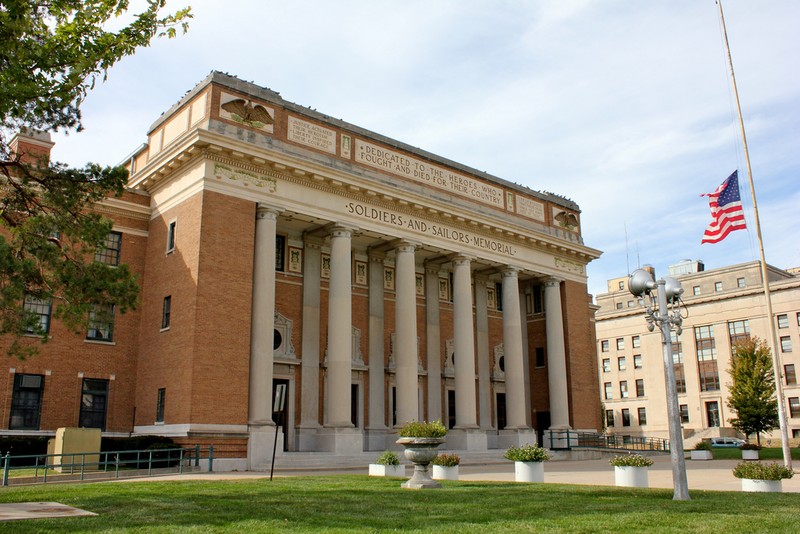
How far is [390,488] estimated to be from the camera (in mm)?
17516

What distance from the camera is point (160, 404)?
94.8 ft

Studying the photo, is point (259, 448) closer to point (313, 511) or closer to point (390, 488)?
point (390, 488)

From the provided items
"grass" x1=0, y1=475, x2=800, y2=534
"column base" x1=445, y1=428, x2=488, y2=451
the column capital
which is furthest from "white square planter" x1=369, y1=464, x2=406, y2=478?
"column base" x1=445, y1=428, x2=488, y2=451

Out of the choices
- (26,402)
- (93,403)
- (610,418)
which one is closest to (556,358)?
(93,403)

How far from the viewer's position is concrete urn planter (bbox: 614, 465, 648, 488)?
18.5 m

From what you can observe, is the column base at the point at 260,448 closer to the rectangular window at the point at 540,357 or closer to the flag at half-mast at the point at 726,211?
the flag at half-mast at the point at 726,211

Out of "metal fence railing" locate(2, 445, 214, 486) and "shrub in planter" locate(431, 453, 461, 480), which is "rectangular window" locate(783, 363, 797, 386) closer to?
"shrub in planter" locate(431, 453, 461, 480)

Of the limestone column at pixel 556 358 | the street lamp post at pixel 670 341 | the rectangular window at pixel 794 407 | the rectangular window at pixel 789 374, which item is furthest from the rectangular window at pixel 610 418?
the street lamp post at pixel 670 341

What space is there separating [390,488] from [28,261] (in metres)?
9.65

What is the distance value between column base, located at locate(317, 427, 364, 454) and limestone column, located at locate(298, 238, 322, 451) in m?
2.20

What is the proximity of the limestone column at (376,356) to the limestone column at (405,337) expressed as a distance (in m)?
2.10

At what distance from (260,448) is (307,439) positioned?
19.0 ft

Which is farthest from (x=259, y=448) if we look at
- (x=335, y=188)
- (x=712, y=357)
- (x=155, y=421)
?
(x=712, y=357)

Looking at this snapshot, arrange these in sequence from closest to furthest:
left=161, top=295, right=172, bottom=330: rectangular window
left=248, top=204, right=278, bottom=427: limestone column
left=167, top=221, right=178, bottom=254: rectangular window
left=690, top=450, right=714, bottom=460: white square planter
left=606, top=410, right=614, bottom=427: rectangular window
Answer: left=248, top=204, right=278, bottom=427: limestone column < left=161, top=295, right=172, bottom=330: rectangular window < left=167, top=221, right=178, bottom=254: rectangular window < left=690, top=450, right=714, bottom=460: white square planter < left=606, top=410, right=614, bottom=427: rectangular window
